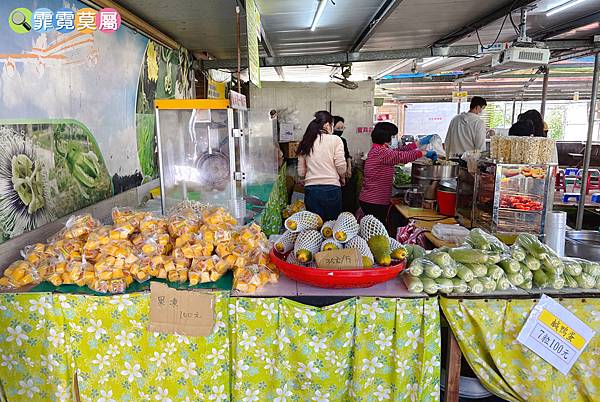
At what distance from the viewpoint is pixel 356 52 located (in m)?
5.93

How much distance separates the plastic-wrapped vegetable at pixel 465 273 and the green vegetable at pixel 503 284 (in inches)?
4.8

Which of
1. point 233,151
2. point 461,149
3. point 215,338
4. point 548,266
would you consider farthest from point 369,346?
point 461,149

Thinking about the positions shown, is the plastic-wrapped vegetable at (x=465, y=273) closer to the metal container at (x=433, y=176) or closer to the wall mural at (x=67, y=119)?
the wall mural at (x=67, y=119)

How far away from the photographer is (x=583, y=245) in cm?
259

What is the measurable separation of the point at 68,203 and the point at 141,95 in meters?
1.71

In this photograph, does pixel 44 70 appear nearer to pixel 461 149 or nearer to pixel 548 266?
pixel 548 266

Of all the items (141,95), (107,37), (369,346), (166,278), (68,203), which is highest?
(107,37)

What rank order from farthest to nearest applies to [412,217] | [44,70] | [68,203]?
1. [412,217]
2. [68,203]
3. [44,70]

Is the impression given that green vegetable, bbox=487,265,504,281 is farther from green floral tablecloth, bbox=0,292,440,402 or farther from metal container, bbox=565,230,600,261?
metal container, bbox=565,230,600,261

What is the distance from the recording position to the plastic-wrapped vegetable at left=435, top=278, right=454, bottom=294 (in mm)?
1774

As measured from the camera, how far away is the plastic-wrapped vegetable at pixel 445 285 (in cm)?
177

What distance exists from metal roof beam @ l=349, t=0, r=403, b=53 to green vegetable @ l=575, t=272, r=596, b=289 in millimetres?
2755

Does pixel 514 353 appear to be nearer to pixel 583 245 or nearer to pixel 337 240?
pixel 337 240

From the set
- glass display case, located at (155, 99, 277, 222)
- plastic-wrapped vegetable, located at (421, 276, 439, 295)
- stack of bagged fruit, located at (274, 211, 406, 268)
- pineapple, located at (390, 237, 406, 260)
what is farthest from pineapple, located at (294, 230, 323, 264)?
glass display case, located at (155, 99, 277, 222)
